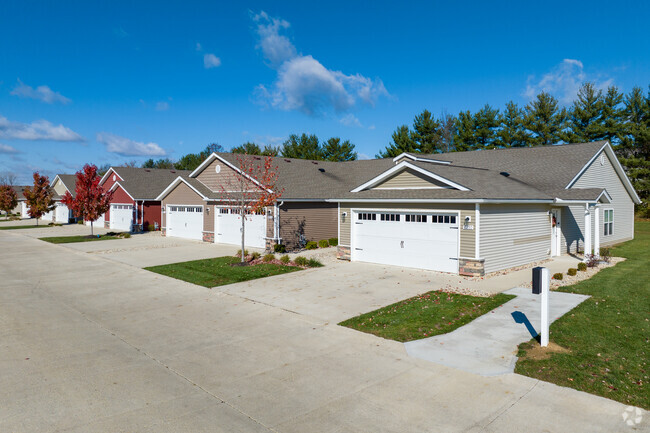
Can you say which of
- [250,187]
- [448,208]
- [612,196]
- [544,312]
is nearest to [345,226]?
[448,208]

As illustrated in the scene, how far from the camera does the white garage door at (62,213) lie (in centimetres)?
4581

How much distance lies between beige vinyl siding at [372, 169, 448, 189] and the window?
13116mm

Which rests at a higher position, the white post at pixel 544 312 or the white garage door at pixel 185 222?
the white garage door at pixel 185 222

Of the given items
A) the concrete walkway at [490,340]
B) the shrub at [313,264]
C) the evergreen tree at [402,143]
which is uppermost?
the evergreen tree at [402,143]

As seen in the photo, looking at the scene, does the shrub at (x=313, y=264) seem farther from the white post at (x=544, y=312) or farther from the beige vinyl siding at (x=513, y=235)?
the white post at (x=544, y=312)

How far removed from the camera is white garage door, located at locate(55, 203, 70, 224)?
1803 inches

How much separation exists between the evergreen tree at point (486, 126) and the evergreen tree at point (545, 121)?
3.84 metres

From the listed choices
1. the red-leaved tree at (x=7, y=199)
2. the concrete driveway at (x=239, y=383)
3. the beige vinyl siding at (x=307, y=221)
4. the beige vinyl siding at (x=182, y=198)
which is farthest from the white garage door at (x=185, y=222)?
the red-leaved tree at (x=7, y=199)

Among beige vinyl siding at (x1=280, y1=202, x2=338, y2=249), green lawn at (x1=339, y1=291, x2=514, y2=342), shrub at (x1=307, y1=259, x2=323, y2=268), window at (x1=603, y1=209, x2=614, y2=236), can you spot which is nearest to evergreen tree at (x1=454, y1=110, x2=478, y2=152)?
window at (x1=603, y1=209, x2=614, y2=236)

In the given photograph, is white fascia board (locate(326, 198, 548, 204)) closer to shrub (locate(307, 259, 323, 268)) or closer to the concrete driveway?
shrub (locate(307, 259, 323, 268))

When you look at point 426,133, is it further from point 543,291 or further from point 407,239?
point 543,291

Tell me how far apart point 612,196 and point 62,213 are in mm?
52008

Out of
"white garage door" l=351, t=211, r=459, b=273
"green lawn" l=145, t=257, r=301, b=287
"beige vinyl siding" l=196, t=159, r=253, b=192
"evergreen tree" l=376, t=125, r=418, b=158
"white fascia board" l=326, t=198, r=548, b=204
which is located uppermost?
"evergreen tree" l=376, t=125, r=418, b=158

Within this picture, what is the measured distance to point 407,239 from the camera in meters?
16.2
